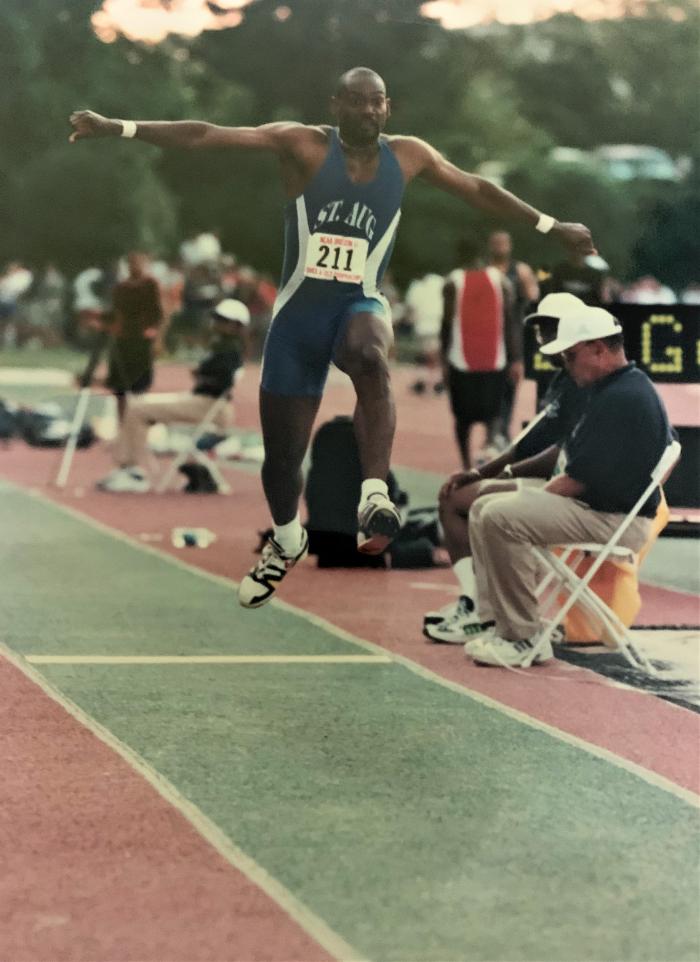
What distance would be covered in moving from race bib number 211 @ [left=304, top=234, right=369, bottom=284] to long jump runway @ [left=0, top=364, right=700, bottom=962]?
1647 millimetres

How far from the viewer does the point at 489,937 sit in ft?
18.4

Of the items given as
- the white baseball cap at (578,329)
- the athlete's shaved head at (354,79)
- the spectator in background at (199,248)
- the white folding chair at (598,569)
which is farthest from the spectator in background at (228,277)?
the athlete's shaved head at (354,79)

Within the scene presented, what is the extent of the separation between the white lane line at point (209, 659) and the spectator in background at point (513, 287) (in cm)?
461

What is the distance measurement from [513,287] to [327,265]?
30.1 ft

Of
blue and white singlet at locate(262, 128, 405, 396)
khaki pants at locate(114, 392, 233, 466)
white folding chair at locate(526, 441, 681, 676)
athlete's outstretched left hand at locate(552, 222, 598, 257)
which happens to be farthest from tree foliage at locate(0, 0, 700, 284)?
blue and white singlet at locate(262, 128, 405, 396)

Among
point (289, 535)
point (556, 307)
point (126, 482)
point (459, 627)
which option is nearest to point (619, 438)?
point (556, 307)

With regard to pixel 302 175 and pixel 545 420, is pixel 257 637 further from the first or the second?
pixel 302 175

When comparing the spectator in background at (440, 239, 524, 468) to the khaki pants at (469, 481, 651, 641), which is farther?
the spectator in background at (440, 239, 524, 468)

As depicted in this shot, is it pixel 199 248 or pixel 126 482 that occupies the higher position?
pixel 199 248

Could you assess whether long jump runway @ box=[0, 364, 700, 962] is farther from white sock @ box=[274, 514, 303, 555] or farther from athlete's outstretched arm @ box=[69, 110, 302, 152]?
athlete's outstretched arm @ box=[69, 110, 302, 152]

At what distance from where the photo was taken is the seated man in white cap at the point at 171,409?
13367mm

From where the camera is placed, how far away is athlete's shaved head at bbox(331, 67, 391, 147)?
5.16m

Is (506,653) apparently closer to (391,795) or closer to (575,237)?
(391,795)

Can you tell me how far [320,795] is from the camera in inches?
285
